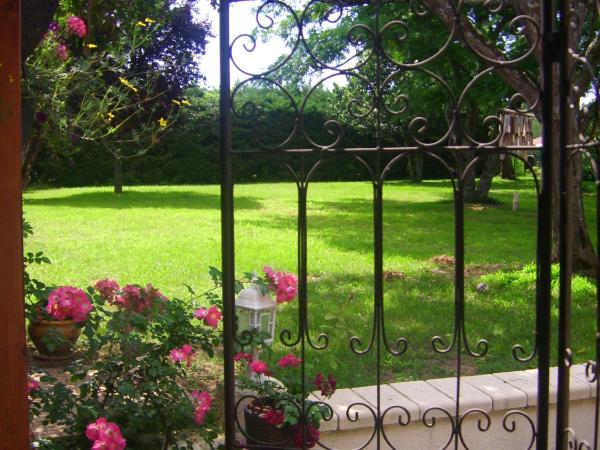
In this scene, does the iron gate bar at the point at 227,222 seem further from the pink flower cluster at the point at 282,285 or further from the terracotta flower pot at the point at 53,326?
the terracotta flower pot at the point at 53,326

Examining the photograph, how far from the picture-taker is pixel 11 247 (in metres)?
1.71

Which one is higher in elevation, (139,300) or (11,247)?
(11,247)

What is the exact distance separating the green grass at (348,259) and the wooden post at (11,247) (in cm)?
124

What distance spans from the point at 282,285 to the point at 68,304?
0.85 meters

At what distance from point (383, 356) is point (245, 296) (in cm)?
143

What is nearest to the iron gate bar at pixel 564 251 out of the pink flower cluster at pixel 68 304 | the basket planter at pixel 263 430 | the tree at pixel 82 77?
the basket planter at pixel 263 430

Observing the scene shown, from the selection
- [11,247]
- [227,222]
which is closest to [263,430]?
[227,222]

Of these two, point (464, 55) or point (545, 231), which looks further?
point (464, 55)

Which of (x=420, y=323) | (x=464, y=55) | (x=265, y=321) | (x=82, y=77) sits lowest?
(x=420, y=323)

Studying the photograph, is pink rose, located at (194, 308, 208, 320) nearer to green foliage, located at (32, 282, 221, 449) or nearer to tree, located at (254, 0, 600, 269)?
green foliage, located at (32, 282, 221, 449)

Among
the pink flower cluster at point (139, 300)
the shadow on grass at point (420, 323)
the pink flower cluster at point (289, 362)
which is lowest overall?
the shadow on grass at point (420, 323)

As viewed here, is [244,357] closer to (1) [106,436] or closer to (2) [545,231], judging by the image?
(1) [106,436]

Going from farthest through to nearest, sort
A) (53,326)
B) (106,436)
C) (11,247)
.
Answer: (53,326) < (106,436) < (11,247)

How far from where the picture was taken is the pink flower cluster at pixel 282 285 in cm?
274
